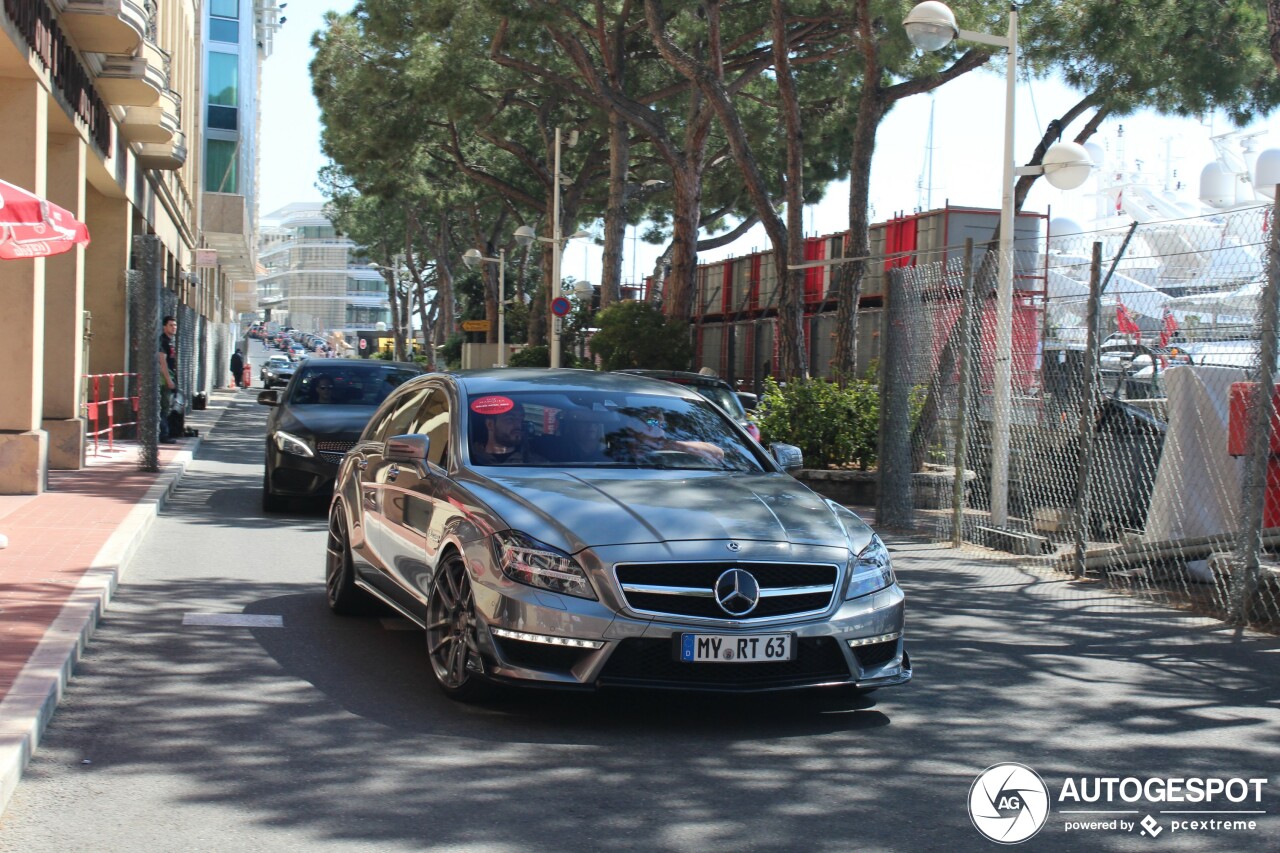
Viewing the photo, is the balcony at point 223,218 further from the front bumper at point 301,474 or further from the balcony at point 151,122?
A: the front bumper at point 301,474

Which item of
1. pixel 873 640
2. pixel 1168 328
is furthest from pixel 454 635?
pixel 1168 328

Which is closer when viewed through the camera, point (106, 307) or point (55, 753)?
point (55, 753)

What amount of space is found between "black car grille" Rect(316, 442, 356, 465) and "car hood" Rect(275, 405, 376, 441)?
85 millimetres

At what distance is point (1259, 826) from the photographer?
4.86 metres

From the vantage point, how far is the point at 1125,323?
43.2 ft

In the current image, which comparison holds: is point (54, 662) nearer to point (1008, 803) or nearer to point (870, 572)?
point (870, 572)

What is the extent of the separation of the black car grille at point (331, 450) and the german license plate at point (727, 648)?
8.99 metres

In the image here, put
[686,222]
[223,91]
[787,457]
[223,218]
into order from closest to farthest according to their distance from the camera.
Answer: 1. [787,457]
2. [686,222]
3. [223,218]
4. [223,91]

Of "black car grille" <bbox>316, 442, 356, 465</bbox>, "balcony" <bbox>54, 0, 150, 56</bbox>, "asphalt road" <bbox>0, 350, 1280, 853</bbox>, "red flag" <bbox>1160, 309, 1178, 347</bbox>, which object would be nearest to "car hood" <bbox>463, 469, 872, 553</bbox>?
"asphalt road" <bbox>0, 350, 1280, 853</bbox>

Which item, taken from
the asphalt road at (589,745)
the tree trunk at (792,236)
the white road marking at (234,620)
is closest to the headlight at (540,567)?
the asphalt road at (589,745)

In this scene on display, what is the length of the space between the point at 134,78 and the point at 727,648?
16.0m

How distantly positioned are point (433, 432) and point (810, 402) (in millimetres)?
9866

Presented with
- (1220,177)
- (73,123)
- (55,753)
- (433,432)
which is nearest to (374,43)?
(73,123)

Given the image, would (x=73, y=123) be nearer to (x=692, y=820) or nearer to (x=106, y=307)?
(x=106, y=307)
